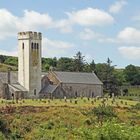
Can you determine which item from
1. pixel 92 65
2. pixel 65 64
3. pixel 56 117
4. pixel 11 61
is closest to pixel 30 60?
pixel 56 117

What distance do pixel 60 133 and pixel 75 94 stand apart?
37049 mm

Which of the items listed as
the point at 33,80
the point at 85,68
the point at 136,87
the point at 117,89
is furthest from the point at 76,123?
the point at 136,87

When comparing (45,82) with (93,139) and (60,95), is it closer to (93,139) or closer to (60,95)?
(60,95)

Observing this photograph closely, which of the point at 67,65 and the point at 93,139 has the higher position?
the point at 67,65

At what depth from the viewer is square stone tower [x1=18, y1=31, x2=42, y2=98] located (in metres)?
90.7

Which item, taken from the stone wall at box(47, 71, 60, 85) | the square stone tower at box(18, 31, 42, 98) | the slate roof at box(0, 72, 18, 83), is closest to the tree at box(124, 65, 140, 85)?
the stone wall at box(47, 71, 60, 85)

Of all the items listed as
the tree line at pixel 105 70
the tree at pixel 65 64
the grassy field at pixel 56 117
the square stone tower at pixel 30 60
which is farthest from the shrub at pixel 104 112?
the tree at pixel 65 64

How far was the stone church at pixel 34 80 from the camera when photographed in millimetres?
88438

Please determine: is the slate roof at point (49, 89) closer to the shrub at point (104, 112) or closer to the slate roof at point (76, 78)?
the slate roof at point (76, 78)

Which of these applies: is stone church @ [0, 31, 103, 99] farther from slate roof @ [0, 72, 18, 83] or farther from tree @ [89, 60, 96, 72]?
tree @ [89, 60, 96, 72]

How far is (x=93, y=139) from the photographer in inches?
1272

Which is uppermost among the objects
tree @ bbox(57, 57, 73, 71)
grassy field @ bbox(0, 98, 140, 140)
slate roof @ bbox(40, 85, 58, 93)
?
tree @ bbox(57, 57, 73, 71)

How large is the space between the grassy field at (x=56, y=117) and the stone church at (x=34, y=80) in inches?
572

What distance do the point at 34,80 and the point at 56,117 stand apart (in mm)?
25985
